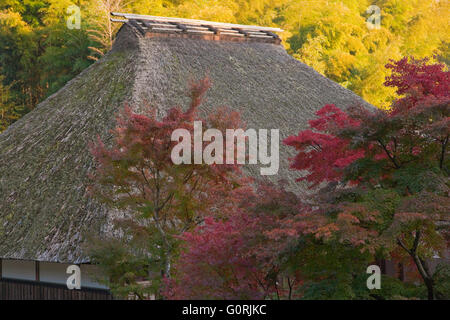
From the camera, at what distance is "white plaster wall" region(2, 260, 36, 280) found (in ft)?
50.8

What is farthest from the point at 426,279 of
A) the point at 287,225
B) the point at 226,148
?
the point at 226,148

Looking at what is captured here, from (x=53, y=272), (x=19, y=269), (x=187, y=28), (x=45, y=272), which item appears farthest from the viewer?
(x=187, y=28)

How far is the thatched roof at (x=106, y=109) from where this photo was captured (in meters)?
14.0

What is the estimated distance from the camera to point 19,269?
15.9 metres

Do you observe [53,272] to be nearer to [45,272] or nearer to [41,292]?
[45,272]

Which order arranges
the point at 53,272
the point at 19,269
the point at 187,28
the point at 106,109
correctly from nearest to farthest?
1. the point at 53,272
2. the point at 19,269
3. the point at 106,109
4. the point at 187,28

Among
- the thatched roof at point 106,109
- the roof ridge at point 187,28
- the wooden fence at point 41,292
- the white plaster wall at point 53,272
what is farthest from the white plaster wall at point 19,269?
the roof ridge at point 187,28

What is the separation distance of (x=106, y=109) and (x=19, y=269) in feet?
14.0

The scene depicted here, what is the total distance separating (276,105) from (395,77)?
6.55m

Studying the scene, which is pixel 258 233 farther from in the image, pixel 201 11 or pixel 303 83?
pixel 201 11

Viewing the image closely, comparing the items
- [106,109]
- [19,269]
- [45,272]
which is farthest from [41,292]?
[106,109]

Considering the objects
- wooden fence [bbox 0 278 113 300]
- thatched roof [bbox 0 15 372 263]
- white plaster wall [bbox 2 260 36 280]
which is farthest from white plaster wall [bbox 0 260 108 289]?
thatched roof [bbox 0 15 372 263]

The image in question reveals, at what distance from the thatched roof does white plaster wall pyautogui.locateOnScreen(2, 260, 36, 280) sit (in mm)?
1204

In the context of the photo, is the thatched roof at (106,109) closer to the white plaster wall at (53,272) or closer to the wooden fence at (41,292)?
the white plaster wall at (53,272)
